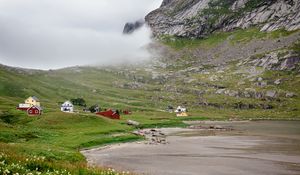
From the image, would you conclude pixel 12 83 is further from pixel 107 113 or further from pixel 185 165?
pixel 185 165

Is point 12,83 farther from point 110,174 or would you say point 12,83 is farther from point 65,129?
point 110,174

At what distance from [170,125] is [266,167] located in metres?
88.4

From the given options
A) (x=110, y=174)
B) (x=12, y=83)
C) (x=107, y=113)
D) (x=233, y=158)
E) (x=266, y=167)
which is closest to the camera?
(x=110, y=174)

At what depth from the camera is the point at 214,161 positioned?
5284cm

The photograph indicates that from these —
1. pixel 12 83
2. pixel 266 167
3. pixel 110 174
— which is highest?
pixel 12 83

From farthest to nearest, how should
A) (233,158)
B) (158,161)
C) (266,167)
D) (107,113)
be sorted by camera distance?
(107,113) < (233,158) < (158,161) < (266,167)

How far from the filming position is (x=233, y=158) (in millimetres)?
56594

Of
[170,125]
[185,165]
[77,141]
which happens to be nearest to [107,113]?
[170,125]

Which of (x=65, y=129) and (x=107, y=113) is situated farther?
(x=107, y=113)

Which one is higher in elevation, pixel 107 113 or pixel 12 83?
pixel 12 83

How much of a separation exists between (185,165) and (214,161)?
6.50 metres

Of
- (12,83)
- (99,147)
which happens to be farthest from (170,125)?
(12,83)

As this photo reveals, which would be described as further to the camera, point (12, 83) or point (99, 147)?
point (12, 83)

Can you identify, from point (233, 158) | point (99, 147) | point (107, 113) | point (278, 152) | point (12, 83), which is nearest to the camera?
point (233, 158)
